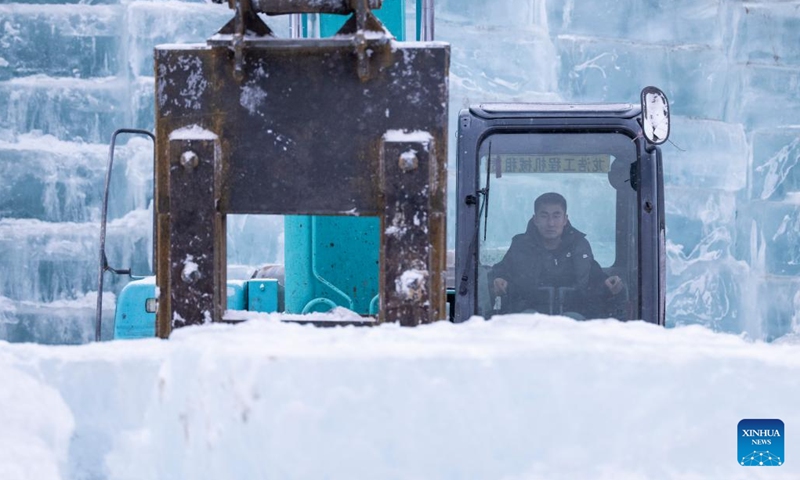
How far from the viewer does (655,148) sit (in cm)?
376

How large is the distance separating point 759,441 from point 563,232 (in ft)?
7.38

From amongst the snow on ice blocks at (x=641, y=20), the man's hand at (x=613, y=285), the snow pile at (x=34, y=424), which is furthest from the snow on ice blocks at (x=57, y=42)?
the snow pile at (x=34, y=424)

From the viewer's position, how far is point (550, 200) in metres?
3.90

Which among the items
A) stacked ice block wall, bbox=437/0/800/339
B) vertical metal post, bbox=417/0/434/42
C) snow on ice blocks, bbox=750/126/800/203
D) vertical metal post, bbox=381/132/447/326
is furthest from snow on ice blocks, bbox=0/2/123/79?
vertical metal post, bbox=381/132/447/326

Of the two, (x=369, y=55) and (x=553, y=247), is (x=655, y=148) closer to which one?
(x=553, y=247)

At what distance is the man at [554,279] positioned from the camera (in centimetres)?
378

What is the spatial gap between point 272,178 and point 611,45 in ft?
41.4

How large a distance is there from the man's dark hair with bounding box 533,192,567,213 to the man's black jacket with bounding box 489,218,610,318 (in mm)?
162

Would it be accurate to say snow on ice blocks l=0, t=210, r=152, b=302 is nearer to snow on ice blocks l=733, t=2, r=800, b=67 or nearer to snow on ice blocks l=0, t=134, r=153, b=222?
snow on ice blocks l=0, t=134, r=153, b=222

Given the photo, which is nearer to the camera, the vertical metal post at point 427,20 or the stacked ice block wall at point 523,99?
the vertical metal post at point 427,20

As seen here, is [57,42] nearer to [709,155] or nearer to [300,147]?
[709,155]

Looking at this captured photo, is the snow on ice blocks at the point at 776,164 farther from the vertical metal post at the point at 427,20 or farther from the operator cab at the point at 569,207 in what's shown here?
the vertical metal post at the point at 427,20

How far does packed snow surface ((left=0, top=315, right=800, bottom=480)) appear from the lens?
154 centimetres

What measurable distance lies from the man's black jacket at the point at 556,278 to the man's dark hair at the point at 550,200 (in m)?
0.16
